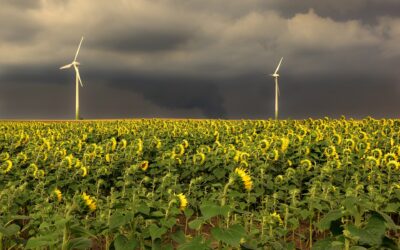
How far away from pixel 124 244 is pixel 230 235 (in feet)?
3.03

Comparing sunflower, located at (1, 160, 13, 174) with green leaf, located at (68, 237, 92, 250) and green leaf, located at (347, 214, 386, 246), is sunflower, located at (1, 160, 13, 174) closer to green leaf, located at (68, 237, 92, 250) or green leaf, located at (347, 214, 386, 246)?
green leaf, located at (68, 237, 92, 250)

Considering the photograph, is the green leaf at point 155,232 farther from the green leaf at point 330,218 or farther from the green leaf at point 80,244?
the green leaf at point 330,218

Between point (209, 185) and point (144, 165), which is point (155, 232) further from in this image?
point (144, 165)

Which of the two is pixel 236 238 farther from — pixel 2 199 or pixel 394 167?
pixel 394 167

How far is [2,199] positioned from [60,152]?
A: 4180 mm

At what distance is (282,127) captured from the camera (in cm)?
1772

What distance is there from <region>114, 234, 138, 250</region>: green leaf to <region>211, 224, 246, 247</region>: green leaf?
2.44ft

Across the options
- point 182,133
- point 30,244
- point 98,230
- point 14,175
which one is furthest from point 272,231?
point 182,133

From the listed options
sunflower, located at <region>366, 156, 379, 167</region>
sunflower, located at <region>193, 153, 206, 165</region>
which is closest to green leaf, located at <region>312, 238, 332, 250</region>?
sunflower, located at <region>366, 156, 379, 167</region>

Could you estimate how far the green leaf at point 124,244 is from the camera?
12.5ft

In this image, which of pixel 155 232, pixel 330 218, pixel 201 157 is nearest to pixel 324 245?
pixel 330 218

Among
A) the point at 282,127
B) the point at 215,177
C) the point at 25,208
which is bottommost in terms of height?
the point at 25,208

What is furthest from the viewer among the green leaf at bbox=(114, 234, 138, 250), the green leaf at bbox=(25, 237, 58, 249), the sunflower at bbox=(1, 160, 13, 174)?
the sunflower at bbox=(1, 160, 13, 174)

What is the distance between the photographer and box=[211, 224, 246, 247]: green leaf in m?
3.37
